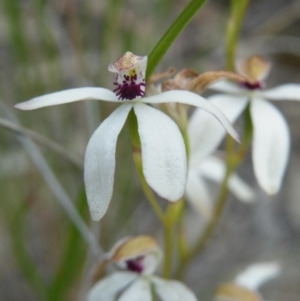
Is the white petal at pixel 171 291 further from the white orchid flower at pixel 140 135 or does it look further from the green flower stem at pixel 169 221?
the white orchid flower at pixel 140 135

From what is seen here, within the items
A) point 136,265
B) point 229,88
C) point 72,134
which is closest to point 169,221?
point 136,265

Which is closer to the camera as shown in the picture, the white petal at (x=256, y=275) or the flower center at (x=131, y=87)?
the flower center at (x=131, y=87)

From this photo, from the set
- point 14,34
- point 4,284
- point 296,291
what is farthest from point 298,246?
point 14,34

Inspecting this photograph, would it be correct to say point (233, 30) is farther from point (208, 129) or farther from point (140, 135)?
point (140, 135)

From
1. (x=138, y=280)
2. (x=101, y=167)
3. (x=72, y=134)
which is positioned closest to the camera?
(x=101, y=167)

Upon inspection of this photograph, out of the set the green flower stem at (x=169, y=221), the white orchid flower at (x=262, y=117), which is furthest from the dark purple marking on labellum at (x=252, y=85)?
the green flower stem at (x=169, y=221)

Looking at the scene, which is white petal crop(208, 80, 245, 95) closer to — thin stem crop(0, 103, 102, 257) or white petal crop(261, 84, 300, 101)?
white petal crop(261, 84, 300, 101)
